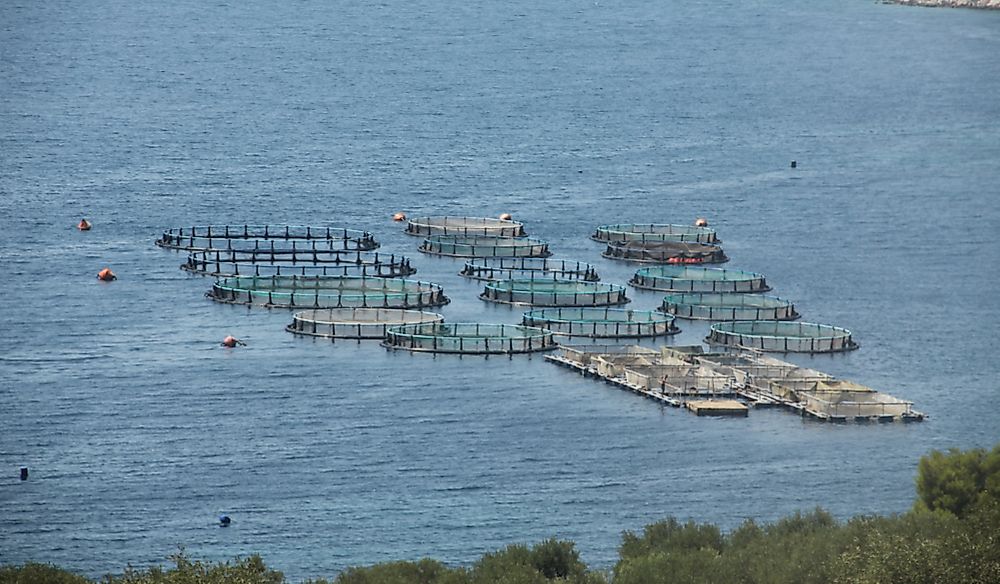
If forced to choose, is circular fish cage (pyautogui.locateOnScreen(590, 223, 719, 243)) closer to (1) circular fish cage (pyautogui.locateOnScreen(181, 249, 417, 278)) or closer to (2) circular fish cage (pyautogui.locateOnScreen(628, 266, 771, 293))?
(2) circular fish cage (pyautogui.locateOnScreen(628, 266, 771, 293))

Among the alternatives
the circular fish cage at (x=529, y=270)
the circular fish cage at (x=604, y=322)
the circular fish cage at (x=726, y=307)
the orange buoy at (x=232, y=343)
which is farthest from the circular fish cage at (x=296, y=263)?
the circular fish cage at (x=726, y=307)

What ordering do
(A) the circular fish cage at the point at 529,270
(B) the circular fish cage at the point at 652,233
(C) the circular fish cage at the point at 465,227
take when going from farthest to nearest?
(C) the circular fish cage at the point at 465,227 → (B) the circular fish cage at the point at 652,233 → (A) the circular fish cage at the point at 529,270

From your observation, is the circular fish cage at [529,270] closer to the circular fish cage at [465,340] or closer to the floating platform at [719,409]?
the circular fish cage at [465,340]

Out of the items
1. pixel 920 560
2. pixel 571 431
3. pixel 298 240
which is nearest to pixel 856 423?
pixel 571 431

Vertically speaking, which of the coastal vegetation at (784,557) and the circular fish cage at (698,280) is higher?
the circular fish cage at (698,280)

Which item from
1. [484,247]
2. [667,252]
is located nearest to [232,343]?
[484,247]

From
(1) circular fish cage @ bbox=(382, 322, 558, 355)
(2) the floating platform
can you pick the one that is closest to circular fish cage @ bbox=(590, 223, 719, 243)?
(1) circular fish cage @ bbox=(382, 322, 558, 355)

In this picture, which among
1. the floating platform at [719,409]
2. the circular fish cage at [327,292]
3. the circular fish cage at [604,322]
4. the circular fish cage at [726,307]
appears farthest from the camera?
the circular fish cage at [726,307]
